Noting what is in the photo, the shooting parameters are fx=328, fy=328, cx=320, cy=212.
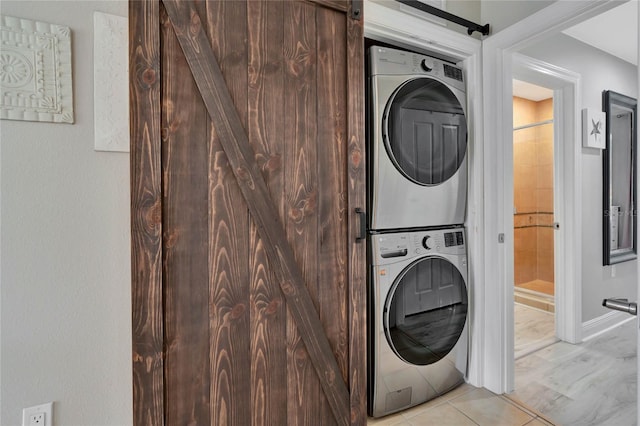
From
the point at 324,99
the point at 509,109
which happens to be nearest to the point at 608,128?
the point at 509,109

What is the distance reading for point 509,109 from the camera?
6.57 feet

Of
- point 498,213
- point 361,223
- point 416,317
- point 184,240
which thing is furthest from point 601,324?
point 184,240

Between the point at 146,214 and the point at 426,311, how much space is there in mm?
1550

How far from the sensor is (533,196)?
13.5ft

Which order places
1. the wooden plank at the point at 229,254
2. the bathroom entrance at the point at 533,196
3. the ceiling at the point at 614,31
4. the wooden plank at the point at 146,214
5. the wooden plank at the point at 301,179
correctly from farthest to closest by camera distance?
1. the bathroom entrance at the point at 533,196
2. the ceiling at the point at 614,31
3. the wooden plank at the point at 301,179
4. the wooden plank at the point at 229,254
5. the wooden plank at the point at 146,214

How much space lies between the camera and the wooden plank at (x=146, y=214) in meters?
1.15

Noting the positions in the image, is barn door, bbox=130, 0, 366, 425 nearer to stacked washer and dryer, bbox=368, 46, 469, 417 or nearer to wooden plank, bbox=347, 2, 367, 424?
wooden plank, bbox=347, 2, 367, 424

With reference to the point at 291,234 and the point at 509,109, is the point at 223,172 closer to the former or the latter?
the point at 291,234

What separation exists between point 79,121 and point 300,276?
1009 mm

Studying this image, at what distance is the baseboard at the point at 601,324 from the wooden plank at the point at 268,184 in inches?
109

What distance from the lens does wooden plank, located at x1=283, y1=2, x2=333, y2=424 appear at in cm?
144

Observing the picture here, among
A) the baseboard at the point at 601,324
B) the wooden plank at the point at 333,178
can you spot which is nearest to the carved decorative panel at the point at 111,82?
the wooden plank at the point at 333,178

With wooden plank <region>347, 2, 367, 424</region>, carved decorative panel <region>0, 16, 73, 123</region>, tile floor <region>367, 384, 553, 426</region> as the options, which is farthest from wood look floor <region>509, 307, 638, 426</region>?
carved decorative panel <region>0, 16, 73, 123</region>

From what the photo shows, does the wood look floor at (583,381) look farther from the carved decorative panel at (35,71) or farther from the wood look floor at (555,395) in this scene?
the carved decorative panel at (35,71)
